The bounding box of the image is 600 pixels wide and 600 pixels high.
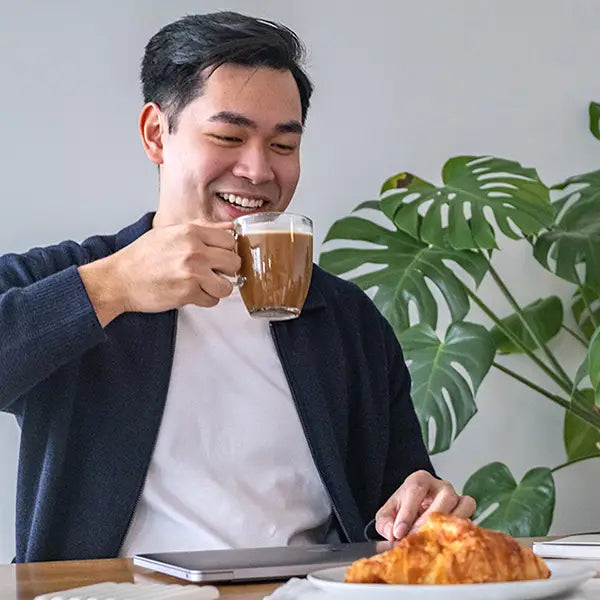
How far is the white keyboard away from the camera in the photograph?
2.67ft

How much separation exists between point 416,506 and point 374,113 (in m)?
1.65

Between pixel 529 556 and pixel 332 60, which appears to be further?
pixel 332 60

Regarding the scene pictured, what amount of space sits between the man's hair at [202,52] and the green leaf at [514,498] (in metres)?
1.14

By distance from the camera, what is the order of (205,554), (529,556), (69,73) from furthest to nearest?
1. (69,73)
2. (205,554)
3. (529,556)

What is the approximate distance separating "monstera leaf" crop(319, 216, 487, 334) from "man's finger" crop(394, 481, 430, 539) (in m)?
1.18

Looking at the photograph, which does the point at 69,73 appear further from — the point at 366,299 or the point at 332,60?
the point at 366,299

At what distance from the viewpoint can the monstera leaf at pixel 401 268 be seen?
247 cm

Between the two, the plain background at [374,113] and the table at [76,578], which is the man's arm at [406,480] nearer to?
the table at [76,578]

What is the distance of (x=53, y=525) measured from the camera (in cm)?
149

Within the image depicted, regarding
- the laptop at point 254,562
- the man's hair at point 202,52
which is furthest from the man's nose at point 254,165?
the laptop at point 254,562

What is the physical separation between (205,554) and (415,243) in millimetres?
1531

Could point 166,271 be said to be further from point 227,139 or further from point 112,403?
point 227,139

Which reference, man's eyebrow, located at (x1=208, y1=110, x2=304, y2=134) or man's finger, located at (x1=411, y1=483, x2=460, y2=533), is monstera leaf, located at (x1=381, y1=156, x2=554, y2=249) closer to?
man's eyebrow, located at (x1=208, y1=110, x2=304, y2=134)

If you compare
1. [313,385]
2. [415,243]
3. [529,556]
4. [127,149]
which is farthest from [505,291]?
→ [529,556]
